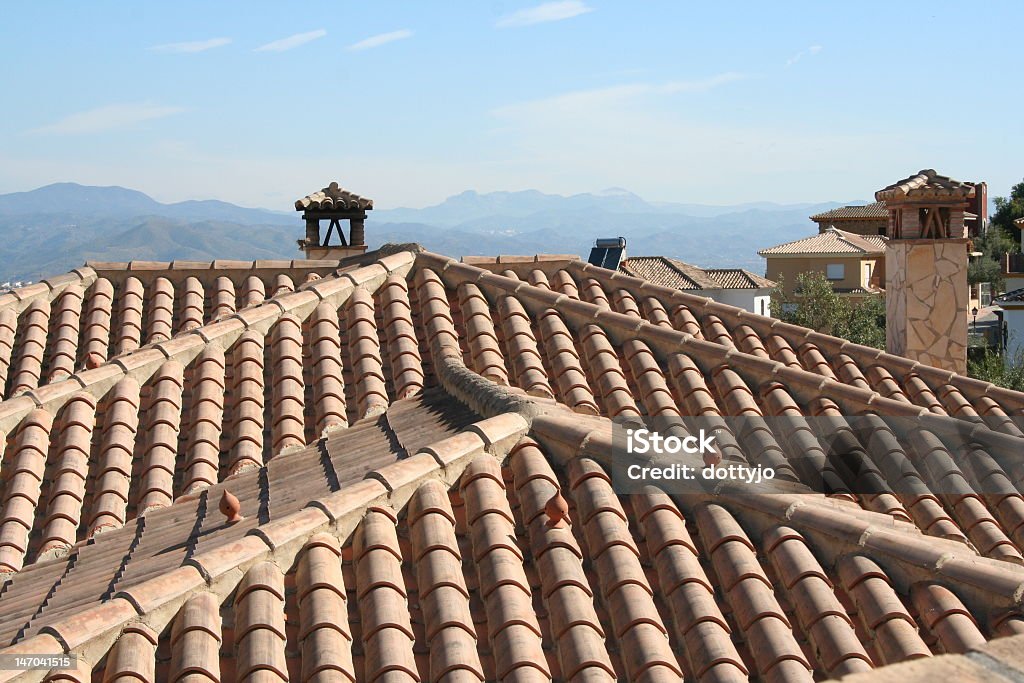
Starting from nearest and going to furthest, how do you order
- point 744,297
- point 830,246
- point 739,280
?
point 744,297
point 739,280
point 830,246

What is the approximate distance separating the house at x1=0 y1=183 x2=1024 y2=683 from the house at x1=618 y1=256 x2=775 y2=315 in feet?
155

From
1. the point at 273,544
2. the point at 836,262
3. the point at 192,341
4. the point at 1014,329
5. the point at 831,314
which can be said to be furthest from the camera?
the point at 836,262

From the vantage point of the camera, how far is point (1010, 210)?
249 feet

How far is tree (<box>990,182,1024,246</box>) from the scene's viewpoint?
73.4 m

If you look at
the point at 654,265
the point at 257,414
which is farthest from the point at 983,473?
the point at 654,265

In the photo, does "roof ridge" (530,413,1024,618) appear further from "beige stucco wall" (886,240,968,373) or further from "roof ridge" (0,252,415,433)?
"beige stucco wall" (886,240,968,373)

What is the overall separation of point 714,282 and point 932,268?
153 ft

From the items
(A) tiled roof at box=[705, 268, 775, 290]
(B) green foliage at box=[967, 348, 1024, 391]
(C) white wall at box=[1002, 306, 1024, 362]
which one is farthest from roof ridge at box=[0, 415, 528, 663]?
(A) tiled roof at box=[705, 268, 775, 290]

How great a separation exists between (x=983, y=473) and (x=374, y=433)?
214 inches

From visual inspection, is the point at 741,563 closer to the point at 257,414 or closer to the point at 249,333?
the point at 257,414

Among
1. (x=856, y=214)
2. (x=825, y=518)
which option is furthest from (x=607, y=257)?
(x=856, y=214)

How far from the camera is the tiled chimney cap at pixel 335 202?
23359 millimetres

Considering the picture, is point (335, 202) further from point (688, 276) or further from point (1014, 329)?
point (688, 276)

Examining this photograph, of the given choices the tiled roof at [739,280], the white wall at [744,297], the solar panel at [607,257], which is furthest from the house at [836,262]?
the solar panel at [607,257]
